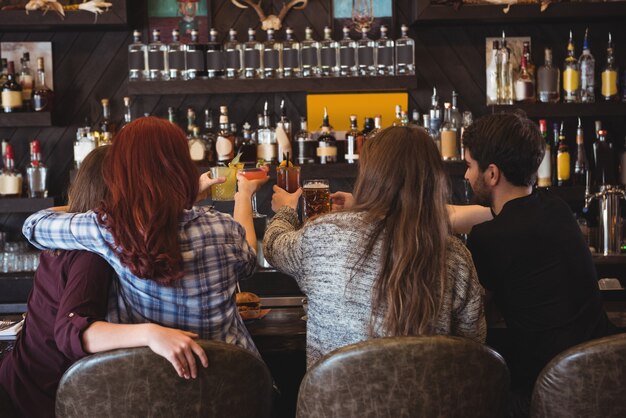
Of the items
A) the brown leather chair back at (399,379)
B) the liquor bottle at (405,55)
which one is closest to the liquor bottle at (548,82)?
the liquor bottle at (405,55)

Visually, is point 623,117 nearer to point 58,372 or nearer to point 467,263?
point 467,263

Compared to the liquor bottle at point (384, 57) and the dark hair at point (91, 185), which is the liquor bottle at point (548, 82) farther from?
the dark hair at point (91, 185)

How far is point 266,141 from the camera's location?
13.1 feet

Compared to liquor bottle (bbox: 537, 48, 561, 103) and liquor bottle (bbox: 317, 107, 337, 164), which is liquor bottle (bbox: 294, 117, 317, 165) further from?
liquor bottle (bbox: 537, 48, 561, 103)

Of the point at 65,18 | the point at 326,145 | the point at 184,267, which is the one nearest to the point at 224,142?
Answer: the point at 326,145

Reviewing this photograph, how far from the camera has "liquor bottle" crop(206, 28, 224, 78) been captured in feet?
12.6

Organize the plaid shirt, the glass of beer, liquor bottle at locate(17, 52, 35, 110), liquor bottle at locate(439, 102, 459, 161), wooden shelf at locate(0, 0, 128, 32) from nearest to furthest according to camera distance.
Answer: the plaid shirt < the glass of beer < wooden shelf at locate(0, 0, 128, 32) < liquor bottle at locate(439, 102, 459, 161) < liquor bottle at locate(17, 52, 35, 110)

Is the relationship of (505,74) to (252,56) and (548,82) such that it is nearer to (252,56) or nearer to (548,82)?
(548,82)

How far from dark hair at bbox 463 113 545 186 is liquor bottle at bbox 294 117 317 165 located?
1786 mm

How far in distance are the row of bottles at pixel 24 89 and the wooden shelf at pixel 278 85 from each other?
0.50 meters

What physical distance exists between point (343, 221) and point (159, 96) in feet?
8.65

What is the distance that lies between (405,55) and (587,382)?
257 cm

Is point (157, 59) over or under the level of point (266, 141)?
over

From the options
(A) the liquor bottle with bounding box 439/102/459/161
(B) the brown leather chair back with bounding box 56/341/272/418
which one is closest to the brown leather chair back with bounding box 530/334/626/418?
(B) the brown leather chair back with bounding box 56/341/272/418
